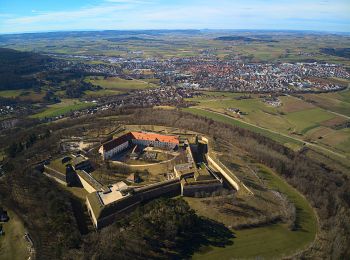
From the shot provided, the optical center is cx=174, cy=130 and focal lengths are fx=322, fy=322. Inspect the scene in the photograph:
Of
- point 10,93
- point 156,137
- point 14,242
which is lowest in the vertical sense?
point 14,242

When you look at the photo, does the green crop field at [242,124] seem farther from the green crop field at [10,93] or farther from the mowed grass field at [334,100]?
the green crop field at [10,93]

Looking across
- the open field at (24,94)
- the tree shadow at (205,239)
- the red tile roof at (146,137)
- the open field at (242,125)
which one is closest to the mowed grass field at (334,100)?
the open field at (242,125)

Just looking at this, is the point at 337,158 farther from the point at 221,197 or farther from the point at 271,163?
the point at 221,197

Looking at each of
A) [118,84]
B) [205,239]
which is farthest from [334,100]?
[205,239]

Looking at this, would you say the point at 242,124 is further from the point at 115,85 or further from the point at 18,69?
Result: the point at 18,69

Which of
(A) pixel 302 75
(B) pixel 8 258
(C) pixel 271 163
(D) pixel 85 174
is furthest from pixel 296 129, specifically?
Answer: (A) pixel 302 75

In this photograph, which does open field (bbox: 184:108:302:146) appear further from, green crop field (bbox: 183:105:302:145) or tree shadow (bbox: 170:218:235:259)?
tree shadow (bbox: 170:218:235:259)
